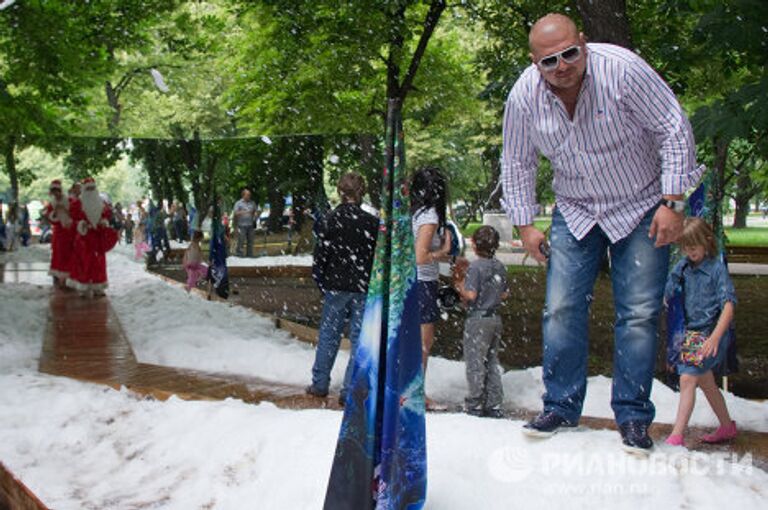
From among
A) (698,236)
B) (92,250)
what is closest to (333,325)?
(698,236)

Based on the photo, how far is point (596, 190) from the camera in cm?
388

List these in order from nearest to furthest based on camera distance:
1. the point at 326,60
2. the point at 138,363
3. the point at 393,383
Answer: the point at 393,383
the point at 138,363
the point at 326,60

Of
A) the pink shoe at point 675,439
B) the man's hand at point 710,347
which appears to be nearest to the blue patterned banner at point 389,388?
the pink shoe at point 675,439

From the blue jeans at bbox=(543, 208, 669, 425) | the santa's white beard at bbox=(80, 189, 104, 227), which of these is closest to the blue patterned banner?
the blue jeans at bbox=(543, 208, 669, 425)

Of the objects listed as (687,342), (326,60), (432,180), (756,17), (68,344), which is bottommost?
(68,344)

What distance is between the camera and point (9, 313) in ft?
36.1

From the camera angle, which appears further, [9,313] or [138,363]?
[9,313]

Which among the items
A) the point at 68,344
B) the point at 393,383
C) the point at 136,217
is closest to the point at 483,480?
the point at 393,383

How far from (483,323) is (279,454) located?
2.34 meters

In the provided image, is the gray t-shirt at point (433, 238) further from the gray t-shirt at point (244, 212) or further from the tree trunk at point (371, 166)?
the gray t-shirt at point (244, 212)

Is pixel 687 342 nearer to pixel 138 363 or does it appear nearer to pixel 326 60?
pixel 138 363

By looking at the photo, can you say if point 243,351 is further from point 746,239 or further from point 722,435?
point 746,239

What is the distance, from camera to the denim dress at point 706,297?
16.0 ft

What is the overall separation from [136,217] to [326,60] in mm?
4649
